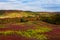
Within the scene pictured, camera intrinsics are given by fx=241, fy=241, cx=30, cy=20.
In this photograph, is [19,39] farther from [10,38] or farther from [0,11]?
[0,11]

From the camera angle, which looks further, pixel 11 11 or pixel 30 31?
pixel 11 11

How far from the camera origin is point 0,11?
6406 centimetres

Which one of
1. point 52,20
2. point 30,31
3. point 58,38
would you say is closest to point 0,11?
point 52,20

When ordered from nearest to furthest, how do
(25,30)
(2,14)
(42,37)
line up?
(42,37)
(25,30)
(2,14)

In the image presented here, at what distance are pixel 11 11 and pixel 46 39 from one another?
4834 centimetres

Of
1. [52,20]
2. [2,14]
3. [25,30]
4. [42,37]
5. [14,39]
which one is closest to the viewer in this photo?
[14,39]

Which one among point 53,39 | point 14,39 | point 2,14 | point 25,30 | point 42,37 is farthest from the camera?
point 2,14

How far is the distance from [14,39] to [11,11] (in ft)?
164

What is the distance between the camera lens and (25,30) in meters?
18.6

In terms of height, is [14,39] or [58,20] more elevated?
[14,39]

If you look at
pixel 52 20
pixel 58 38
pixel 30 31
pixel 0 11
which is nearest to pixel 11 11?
pixel 0 11

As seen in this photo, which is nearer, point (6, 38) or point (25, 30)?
point (6, 38)

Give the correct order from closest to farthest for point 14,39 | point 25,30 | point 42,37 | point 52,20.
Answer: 1. point 14,39
2. point 42,37
3. point 25,30
4. point 52,20

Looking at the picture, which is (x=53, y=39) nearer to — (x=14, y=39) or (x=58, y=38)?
(x=58, y=38)
